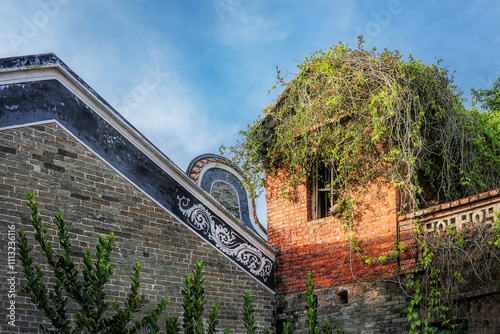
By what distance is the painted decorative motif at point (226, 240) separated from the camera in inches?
346

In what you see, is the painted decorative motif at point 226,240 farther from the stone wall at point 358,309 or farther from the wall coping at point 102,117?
the stone wall at point 358,309

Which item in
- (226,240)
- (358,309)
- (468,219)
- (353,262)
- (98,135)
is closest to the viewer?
(468,219)

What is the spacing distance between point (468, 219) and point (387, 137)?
1.71m

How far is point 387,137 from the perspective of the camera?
8.68 metres

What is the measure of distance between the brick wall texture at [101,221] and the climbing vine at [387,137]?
76.6 inches

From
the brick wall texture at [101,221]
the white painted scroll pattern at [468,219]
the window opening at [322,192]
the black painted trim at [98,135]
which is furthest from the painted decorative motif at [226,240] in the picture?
the white painted scroll pattern at [468,219]

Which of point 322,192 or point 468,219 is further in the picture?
point 322,192

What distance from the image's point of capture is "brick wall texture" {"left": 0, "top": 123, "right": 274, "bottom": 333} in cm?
714

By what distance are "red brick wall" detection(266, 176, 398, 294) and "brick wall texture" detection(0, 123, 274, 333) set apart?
85 centimetres

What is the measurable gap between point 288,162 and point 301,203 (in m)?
0.67

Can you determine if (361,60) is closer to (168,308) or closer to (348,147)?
(348,147)

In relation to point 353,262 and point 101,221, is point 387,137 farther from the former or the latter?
point 101,221

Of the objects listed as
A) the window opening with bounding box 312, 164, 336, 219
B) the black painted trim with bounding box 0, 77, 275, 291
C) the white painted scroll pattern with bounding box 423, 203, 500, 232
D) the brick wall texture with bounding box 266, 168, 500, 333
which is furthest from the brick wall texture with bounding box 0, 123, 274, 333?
the white painted scroll pattern with bounding box 423, 203, 500, 232

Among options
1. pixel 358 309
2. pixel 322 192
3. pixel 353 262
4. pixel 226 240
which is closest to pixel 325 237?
pixel 353 262
